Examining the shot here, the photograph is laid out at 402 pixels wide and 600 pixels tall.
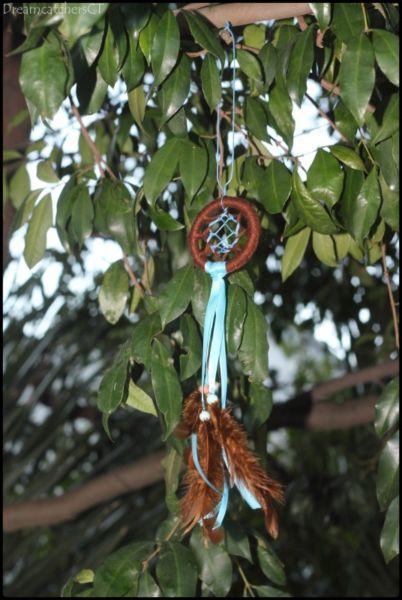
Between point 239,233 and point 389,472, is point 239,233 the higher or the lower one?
the higher one

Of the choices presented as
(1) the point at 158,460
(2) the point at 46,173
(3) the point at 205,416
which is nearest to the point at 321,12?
(3) the point at 205,416

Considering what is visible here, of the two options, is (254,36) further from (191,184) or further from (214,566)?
(214,566)

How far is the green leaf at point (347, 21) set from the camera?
65 cm

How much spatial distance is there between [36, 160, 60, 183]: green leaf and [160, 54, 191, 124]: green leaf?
325mm

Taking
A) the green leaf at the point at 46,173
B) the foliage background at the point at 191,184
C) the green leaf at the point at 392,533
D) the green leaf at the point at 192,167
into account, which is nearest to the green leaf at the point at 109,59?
the foliage background at the point at 191,184

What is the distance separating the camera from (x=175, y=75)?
71 cm

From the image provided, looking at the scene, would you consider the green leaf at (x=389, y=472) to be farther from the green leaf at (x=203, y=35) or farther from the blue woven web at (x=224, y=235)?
the green leaf at (x=203, y=35)

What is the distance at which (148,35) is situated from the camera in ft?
2.28

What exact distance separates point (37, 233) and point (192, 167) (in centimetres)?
24

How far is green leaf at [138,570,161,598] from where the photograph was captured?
759 mm

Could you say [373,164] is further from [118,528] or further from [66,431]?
[66,431]

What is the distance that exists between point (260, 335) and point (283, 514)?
5.10 ft

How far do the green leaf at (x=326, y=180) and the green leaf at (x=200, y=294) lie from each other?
5.1 inches

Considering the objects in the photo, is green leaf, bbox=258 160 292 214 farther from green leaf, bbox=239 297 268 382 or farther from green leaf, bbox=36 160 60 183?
green leaf, bbox=36 160 60 183
